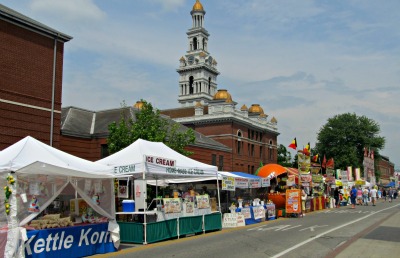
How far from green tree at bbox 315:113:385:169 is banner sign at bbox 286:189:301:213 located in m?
58.8

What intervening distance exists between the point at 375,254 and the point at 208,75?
94.5m

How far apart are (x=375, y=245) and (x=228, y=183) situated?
8.90m

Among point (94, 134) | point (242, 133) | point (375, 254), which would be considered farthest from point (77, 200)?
point (242, 133)

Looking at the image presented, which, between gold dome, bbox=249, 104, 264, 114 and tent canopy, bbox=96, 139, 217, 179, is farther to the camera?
gold dome, bbox=249, 104, 264, 114

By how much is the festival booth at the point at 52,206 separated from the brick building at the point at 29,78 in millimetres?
14383

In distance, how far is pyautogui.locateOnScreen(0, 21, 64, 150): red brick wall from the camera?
24.9 metres

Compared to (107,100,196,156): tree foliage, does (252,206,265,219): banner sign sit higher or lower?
lower

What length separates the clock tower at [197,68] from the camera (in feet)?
330

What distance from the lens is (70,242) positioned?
10859 mm

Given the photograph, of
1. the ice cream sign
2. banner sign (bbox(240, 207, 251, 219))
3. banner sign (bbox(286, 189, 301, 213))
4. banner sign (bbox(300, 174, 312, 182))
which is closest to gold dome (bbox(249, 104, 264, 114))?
banner sign (bbox(300, 174, 312, 182))

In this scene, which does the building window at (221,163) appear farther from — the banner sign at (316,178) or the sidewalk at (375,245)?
the sidewalk at (375,245)

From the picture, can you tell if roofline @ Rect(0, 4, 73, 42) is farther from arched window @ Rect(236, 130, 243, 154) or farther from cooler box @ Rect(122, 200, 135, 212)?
arched window @ Rect(236, 130, 243, 154)

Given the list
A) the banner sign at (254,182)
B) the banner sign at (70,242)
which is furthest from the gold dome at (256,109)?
the banner sign at (70,242)

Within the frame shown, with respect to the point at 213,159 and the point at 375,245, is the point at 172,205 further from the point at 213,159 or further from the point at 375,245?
the point at 213,159
